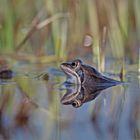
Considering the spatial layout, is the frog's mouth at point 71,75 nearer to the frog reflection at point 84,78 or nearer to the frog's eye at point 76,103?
the frog reflection at point 84,78

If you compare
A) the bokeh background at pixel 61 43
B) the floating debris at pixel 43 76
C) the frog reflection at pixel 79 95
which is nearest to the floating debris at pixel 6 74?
the bokeh background at pixel 61 43

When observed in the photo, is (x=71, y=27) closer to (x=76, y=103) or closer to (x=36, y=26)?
(x=36, y=26)

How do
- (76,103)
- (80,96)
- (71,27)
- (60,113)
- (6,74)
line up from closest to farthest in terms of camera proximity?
(60,113)
(76,103)
(80,96)
(6,74)
(71,27)

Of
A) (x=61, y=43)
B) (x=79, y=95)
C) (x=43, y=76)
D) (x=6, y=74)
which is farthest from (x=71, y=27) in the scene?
(x=79, y=95)

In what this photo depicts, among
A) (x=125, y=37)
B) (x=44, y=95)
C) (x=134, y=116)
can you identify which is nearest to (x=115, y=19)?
(x=125, y=37)

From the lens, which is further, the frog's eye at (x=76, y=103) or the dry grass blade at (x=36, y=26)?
the dry grass blade at (x=36, y=26)

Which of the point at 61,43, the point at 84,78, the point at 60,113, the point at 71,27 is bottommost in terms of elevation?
the point at 60,113
